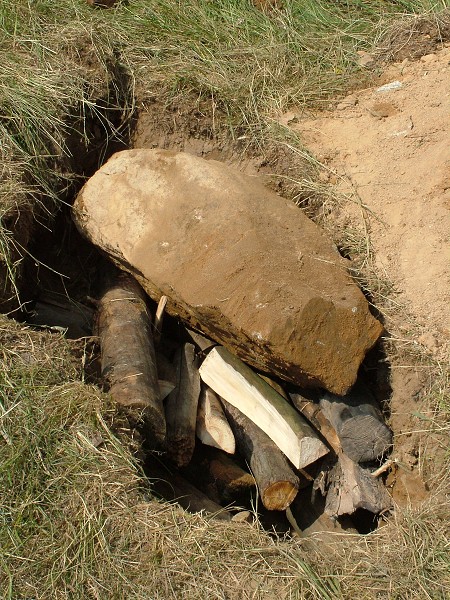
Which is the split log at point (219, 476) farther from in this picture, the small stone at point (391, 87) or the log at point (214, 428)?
the small stone at point (391, 87)

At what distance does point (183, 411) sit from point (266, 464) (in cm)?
47

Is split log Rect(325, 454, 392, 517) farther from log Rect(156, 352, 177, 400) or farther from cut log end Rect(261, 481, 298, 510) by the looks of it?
log Rect(156, 352, 177, 400)

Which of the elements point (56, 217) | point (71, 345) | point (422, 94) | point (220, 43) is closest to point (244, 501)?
point (71, 345)

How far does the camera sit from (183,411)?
3.78m

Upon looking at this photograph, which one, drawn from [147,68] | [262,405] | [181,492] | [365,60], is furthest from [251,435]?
[365,60]

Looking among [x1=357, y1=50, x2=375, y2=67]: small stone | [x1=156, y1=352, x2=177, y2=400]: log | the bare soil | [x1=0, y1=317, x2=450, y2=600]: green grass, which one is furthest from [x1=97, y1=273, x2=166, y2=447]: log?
[x1=357, y1=50, x2=375, y2=67]: small stone

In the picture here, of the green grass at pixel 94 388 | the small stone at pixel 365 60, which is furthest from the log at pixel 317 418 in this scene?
the small stone at pixel 365 60

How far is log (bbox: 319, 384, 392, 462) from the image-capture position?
12.2 feet

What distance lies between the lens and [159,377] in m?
4.02

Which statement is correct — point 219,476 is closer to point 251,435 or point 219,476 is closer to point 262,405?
point 251,435

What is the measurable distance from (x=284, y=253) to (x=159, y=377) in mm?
904

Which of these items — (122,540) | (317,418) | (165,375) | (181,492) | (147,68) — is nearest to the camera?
(122,540)

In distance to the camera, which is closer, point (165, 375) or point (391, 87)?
point (165, 375)

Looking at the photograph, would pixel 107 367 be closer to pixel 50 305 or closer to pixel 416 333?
pixel 50 305
